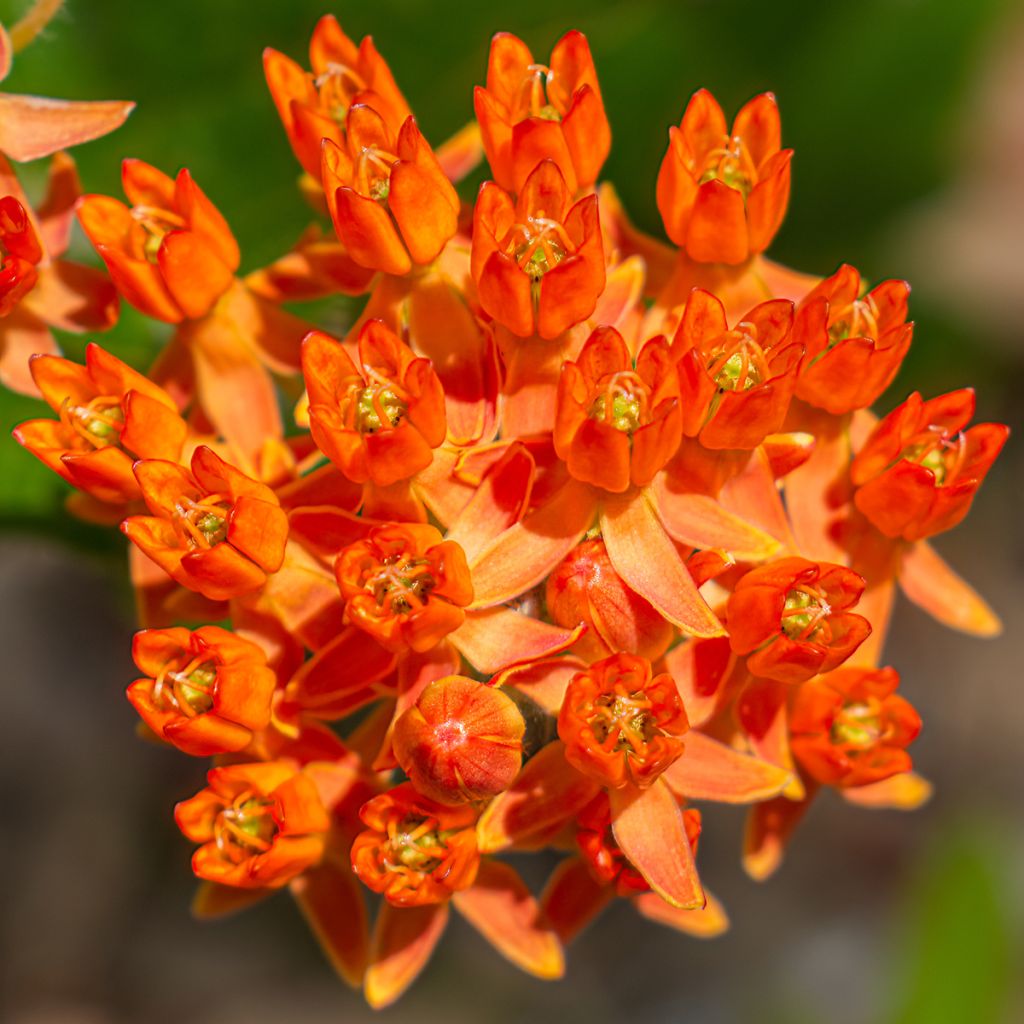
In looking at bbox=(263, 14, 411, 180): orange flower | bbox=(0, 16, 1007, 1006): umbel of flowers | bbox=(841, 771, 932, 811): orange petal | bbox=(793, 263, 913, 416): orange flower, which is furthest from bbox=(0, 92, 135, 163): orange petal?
bbox=(841, 771, 932, 811): orange petal

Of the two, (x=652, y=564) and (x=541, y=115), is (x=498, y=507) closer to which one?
(x=652, y=564)

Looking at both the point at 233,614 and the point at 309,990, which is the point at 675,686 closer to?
the point at 233,614

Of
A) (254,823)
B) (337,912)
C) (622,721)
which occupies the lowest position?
(337,912)

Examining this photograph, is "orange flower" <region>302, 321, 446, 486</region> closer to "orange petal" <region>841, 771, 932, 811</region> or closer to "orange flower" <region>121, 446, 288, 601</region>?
"orange flower" <region>121, 446, 288, 601</region>

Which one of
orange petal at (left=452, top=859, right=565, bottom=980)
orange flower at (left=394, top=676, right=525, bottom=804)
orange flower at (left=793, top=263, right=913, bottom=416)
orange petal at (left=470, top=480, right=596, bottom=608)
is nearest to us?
orange flower at (left=394, top=676, right=525, bottom=804)

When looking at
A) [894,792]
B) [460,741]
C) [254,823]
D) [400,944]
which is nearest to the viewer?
[460,741]

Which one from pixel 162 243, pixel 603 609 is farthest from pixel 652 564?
pixel 162 243
